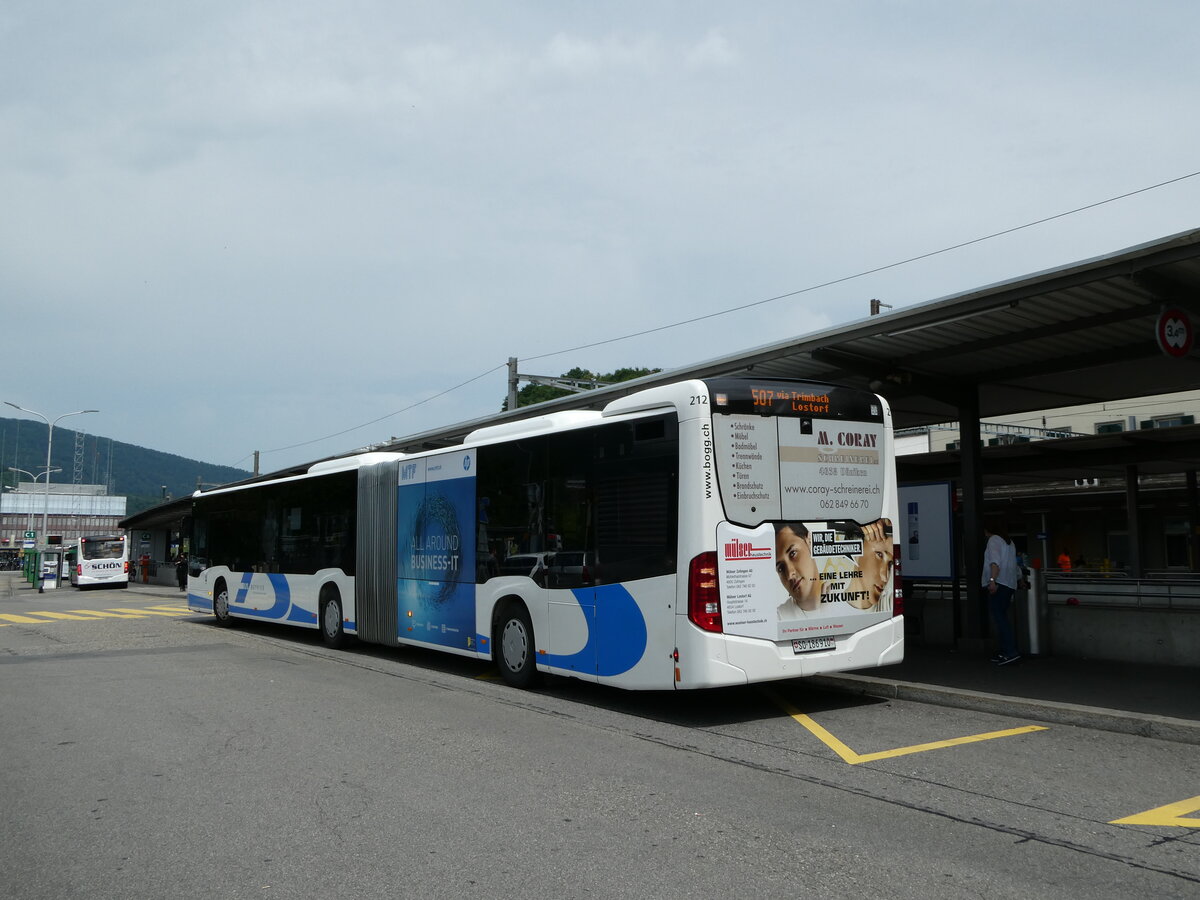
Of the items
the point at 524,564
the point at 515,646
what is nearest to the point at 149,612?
the point at 515,646

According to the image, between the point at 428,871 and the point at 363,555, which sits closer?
the point at 428,871

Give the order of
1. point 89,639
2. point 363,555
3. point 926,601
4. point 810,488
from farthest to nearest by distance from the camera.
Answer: point 89,639 → point 363,555 → point 926,601 → point 810,488

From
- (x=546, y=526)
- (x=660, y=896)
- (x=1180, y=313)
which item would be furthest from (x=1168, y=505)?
(x=660, y=896)

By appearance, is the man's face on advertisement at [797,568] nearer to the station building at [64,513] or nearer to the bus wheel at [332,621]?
the bus wheel at [332,621]

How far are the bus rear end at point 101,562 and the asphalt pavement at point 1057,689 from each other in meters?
44.9

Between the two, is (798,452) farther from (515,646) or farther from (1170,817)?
(1170,817)

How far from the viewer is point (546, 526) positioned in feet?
34.7

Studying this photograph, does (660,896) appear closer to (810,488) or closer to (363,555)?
(810,488)

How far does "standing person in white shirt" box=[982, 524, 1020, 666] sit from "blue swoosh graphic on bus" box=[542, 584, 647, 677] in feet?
15.7

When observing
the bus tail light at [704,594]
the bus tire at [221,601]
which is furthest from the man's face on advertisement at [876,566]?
the bus tire at [221,601]

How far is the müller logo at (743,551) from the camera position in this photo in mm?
8633

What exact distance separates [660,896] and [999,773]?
346 cm

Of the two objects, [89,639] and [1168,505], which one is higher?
[1168,505]

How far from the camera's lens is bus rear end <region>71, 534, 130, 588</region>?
47406 mm
